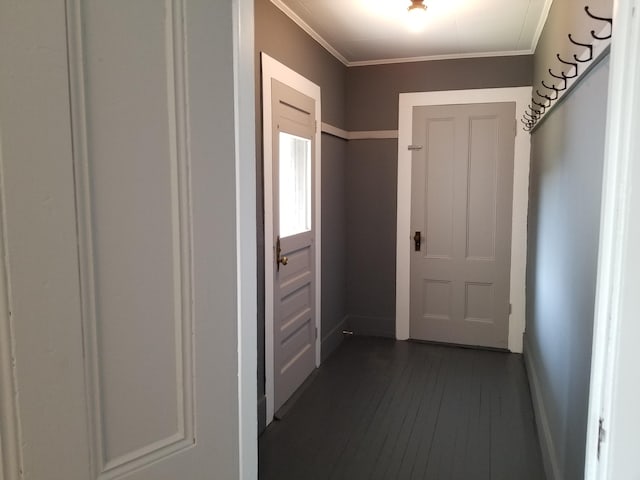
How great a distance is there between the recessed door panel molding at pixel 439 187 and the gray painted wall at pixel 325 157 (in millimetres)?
767

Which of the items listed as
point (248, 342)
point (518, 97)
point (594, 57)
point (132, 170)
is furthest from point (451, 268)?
point (132, 170)

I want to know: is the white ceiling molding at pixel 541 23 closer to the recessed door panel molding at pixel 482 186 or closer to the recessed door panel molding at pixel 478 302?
the recessed door panel molding at pixel 482 186

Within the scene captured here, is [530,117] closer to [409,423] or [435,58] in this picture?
[435,58]

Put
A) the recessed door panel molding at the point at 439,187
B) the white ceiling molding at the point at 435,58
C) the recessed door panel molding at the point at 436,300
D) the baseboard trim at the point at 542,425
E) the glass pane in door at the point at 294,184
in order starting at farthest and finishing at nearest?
the recessed door panel molding at the point at 436,300 → the recessed door panel molding at the point at 439,187 → the white ceiling molding at the point at 435,58 → the glass pane in door at the point at 294,184 → the baseboard trim at the point at 542,425

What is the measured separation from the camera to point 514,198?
4.07 meters

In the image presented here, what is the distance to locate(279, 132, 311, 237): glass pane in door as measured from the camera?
324cm

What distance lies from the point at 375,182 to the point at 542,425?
2489 millimetres

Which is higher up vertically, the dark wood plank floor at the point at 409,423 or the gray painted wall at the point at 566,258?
the gray painted wall at the point at 566,258

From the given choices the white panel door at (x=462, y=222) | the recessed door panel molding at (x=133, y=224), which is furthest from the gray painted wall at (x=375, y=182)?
the recessed door panel molding at (x=133, y=224)

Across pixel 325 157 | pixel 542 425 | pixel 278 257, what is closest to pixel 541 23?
pixel 325 157

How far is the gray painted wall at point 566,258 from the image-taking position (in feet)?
5.11

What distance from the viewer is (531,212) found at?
379 centimetres

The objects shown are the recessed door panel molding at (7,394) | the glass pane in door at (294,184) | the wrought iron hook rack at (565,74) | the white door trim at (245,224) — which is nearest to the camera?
the recessed door panel molding at (7,394)

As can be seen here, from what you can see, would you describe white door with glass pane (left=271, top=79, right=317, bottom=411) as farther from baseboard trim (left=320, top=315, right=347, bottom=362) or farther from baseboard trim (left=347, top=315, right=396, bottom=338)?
baseboard trim (left=347, top=315, right=396, bottom=338)
